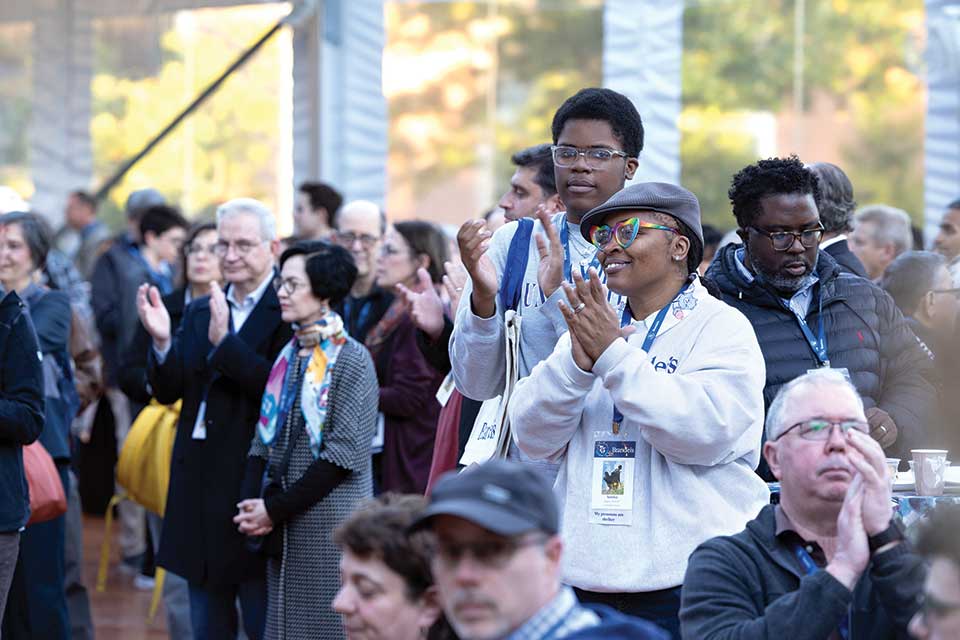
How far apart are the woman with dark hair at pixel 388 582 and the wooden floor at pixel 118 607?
204 inches

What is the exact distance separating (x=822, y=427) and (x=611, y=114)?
4.75 feet

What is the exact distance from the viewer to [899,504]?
4.02 metres

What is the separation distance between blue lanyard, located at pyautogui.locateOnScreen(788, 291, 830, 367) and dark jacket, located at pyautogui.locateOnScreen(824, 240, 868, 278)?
2.13ft

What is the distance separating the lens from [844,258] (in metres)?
5.49

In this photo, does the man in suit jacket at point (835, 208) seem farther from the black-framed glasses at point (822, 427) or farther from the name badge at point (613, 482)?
the black-framed glasses at point (822, 427)

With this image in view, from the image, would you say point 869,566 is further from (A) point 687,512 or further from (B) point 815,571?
(A) point 687,512

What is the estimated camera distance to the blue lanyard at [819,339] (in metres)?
4.67

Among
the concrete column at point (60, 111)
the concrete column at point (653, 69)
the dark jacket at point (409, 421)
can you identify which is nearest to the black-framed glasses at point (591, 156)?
the dark jacket at point (409, 421)

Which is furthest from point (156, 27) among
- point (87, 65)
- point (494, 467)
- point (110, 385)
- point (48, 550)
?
point (494, 467)

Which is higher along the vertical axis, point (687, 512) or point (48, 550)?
point (687, 512)

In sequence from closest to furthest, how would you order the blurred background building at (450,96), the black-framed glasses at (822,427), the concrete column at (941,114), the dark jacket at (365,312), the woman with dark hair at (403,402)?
the black-framed glasses at (822,427) → the woman with dark hair at (403,402) → the dark jacket at (365,312) → the concrete column at (941,114) → the blurred background building at (450,96)

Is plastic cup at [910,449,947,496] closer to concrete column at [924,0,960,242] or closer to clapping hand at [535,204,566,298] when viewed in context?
clapping hand at [535,204,566,298]

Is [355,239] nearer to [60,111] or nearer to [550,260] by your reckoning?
[550,260]

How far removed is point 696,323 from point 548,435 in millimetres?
488
